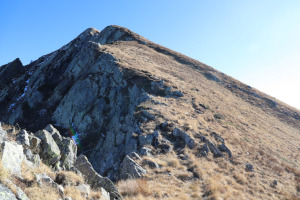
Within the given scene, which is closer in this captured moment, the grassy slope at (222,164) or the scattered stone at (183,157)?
the grassy slope at (222,164)

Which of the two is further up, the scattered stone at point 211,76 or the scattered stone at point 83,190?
the scattered stone at point 211,76

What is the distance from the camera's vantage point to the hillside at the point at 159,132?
38.8ft

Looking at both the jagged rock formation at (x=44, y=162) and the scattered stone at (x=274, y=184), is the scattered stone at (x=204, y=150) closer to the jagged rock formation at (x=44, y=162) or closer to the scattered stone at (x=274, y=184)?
the scattered stone at (x=274, y=184)

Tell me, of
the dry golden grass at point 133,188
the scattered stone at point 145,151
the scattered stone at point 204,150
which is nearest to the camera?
the dry golden grass at point 133,188

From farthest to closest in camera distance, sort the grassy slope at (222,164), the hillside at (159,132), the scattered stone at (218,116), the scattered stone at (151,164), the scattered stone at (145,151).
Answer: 1. the scattered stone at (218,116)
2. the scattered stone at (145,151)
3. the scattered stone at (151,164)
4. the hillside at (159,132)
5. the grassy slope at (222,164)

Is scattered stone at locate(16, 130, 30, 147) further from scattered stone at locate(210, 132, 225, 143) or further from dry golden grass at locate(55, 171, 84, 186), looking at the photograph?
scattered stone at locate(210, 132, 225, 143)

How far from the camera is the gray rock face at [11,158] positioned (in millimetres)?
5650

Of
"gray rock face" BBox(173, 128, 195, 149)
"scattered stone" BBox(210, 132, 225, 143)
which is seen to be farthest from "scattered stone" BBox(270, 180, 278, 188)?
"gray rock face" BBox(173, 128, 195, 149)

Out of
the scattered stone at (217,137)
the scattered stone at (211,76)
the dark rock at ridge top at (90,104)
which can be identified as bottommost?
the dark rock at ridge top at (90,104)

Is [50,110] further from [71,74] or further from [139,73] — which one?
[139,73]

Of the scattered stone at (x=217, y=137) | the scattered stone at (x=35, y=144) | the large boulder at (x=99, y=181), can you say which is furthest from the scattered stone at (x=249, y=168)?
the scattered stone at (x=35, y=144)

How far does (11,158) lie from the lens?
19.5 feet

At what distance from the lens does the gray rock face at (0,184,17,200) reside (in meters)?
4.41

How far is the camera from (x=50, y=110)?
110 ft
